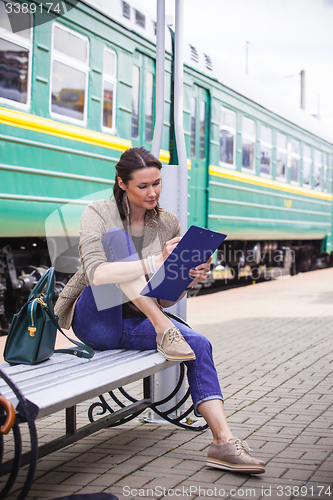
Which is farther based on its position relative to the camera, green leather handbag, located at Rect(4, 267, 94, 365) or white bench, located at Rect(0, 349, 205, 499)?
green leather handbag, located at Rect(4, 267, 94, 365)

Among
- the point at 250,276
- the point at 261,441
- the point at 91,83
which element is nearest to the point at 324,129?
the point at 250,276

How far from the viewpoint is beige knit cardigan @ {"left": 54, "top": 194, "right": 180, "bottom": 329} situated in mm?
3154

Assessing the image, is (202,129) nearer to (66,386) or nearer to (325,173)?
(66,386)

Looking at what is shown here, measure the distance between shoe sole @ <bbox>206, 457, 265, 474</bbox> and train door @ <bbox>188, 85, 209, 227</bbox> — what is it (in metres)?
6.42

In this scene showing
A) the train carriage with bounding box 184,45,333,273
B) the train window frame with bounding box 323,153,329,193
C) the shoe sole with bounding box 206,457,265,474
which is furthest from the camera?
the train window frame with bounding box 323,153,329,193

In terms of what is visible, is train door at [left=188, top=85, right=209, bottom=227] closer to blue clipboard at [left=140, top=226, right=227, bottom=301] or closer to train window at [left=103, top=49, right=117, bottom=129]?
train window at [left=103, top=49, right=117, bottom=129]

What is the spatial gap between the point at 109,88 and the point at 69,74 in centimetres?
75

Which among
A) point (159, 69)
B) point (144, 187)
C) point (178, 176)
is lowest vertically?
point (144, 187)

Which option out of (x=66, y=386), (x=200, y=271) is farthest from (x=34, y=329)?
(x=200, y=271)

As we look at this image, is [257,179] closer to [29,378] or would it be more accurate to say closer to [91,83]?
[91,83]

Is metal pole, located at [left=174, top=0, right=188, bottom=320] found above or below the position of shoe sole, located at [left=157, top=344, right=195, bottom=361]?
above

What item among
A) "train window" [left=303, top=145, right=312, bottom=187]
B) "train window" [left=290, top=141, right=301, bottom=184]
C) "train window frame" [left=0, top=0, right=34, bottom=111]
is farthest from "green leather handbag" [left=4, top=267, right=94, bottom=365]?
"train window" [left=303, top=145, right=312, bottom=187]

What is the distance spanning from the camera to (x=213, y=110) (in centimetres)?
998

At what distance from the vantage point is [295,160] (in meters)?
14.3
